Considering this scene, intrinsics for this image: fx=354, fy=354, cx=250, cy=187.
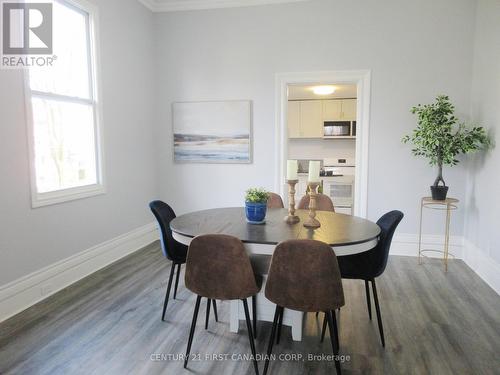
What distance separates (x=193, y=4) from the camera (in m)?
4.62

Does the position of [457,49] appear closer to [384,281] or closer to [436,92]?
[436,92]

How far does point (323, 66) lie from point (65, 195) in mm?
3247

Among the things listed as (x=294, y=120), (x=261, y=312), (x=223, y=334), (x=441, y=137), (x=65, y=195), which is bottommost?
(x=223, y=334)

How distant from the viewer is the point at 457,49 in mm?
4043

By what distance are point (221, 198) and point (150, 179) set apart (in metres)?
1.02

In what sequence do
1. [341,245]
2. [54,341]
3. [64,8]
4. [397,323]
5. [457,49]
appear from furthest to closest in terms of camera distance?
[457,49] < [64,8] < [397,323] < [54,341] < [341,245]

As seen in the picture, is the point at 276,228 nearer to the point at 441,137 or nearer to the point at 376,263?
the point at 376,263

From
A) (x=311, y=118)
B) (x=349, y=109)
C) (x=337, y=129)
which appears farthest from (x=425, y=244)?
(x=311, y=118)

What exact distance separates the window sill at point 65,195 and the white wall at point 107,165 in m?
0.05

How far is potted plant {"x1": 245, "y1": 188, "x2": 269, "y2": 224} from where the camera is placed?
2.51 meters

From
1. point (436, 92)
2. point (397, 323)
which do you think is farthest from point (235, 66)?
point (397, 323)

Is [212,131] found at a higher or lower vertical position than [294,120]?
lower

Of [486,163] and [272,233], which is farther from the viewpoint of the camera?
[486,163]

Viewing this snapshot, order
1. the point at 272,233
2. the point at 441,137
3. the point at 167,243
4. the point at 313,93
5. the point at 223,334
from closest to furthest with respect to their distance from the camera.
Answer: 1. the point at 272,233
2. the point at 223,334
3. the point at 167,243
4. the point at 441,137
5. the point at 313,93
